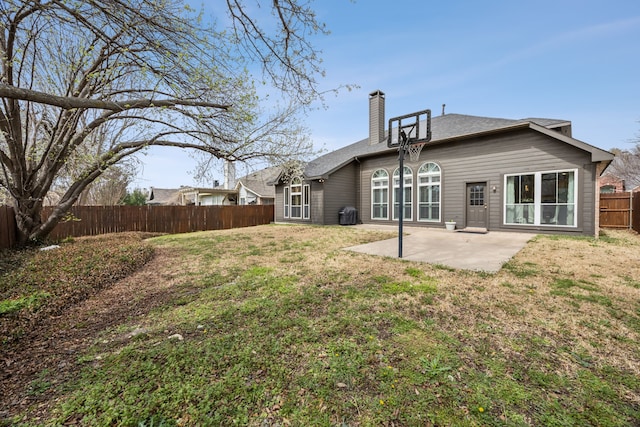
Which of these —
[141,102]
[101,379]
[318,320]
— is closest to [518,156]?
[318,320]

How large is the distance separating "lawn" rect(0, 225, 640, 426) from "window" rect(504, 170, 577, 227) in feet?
17.5

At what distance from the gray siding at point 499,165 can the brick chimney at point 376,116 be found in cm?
235

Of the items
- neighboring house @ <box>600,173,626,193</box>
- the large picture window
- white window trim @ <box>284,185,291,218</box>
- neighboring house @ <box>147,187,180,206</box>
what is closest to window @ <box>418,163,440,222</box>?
white window trim @ <box>284,185,291,218</box>

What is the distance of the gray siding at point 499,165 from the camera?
8.30 metres

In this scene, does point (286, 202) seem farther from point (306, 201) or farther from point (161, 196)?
point (161, 196)

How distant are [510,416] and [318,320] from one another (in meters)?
1.75

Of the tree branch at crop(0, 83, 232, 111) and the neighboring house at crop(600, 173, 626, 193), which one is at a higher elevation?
the neighboring house at crop(600, 173, 626, 193)

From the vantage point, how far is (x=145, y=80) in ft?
19.0

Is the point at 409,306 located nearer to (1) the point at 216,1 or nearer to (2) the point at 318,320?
(2) the point at 318,320

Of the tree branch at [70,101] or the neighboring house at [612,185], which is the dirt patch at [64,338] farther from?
the neighboring house at [612,185]

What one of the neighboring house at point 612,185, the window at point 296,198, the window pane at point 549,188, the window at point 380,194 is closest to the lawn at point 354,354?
the window pane at point 549,188

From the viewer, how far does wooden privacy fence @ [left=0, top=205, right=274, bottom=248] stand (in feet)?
31.5

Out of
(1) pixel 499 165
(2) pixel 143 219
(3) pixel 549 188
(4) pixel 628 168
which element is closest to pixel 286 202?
(2) pixel 143 219

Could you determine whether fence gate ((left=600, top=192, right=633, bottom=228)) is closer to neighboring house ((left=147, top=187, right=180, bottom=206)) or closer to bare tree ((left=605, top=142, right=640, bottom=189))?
bare tree ((left=605, top=142, right=640, bottom=189))
